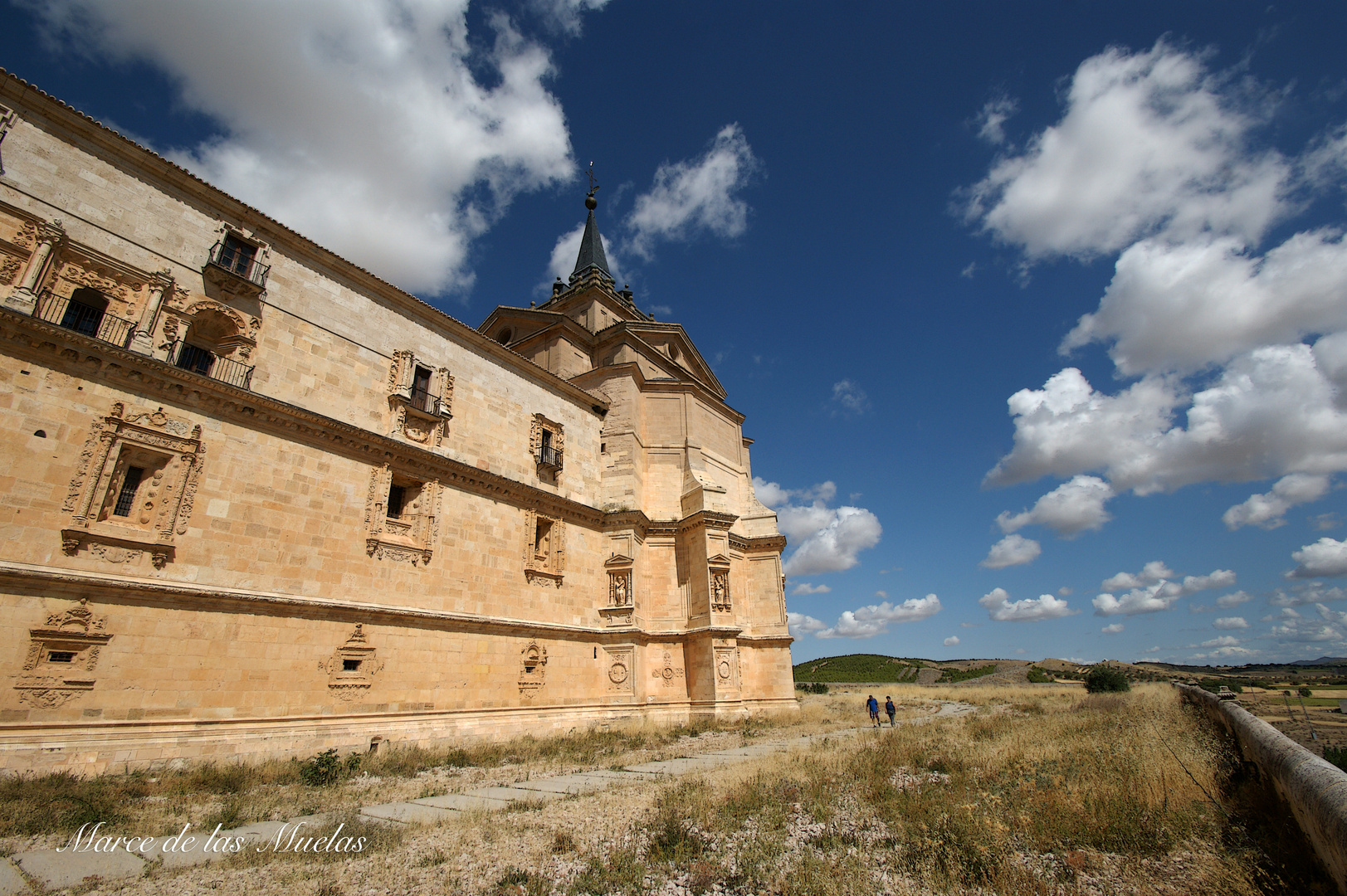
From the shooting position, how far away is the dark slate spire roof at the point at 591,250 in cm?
3405

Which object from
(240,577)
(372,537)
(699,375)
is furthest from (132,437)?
(699,375)

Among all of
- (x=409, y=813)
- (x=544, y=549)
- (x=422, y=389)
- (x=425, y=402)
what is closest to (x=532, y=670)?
(x=544, y=549)

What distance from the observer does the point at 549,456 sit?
2006cm

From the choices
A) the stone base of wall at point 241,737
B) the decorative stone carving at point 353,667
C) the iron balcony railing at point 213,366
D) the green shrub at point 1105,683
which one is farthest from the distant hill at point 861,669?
the iron balcony railing at point 213,366

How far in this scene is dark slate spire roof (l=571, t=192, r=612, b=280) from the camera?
34050mm

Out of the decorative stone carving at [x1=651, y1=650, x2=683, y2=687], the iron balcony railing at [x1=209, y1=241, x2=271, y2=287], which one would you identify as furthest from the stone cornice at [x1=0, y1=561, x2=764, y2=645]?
the iron balcony railing at [x1=209, y1=241, x2=271, y2=287]

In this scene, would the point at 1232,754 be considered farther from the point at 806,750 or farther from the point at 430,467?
the point at 430,467

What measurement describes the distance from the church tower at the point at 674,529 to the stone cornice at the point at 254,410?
327 cm

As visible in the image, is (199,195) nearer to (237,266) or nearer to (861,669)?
(237,266)

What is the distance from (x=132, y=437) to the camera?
36.2 feet

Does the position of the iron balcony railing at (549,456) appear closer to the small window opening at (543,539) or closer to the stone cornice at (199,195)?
the small window opening at (543,539)

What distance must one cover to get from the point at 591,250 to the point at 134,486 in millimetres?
27159

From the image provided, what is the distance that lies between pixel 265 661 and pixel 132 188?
10037 mm

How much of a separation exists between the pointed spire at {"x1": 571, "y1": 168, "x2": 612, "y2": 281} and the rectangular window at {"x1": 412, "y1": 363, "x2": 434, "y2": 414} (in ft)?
58.5
